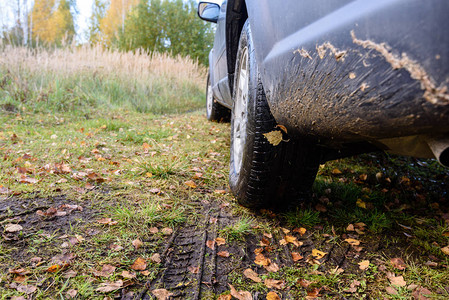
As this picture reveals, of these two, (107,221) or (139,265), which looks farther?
(107,221)

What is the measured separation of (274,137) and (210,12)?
238 centimetres

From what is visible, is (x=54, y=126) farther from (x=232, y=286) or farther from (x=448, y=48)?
(x=448, y=48)

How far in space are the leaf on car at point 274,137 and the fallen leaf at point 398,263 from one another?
32.9 inches

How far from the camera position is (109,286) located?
1.20 m

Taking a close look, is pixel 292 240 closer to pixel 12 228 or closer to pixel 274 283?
pixel 274 283

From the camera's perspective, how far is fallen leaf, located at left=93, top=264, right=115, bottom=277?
125 cm

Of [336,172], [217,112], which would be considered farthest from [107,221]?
[217,112]

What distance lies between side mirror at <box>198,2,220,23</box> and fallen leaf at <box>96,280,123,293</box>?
290 cm

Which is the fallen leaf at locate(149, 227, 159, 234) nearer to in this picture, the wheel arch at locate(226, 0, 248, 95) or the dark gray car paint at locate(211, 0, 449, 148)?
the dark gray car paint at locate(211, 0, 449, 148)

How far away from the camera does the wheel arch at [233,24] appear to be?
2.17m

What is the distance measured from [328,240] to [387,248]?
31 centimetres

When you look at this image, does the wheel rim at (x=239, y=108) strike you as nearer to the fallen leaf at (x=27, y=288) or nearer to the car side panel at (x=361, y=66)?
the car side panel at (x=361, y=66)

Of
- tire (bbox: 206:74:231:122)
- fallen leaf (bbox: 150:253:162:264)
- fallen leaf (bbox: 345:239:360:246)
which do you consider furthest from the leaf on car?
tire (bbox: 206:74:231:122)

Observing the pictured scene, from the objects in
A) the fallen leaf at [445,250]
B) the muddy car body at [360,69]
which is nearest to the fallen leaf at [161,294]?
the muddy car body at [360,69]
